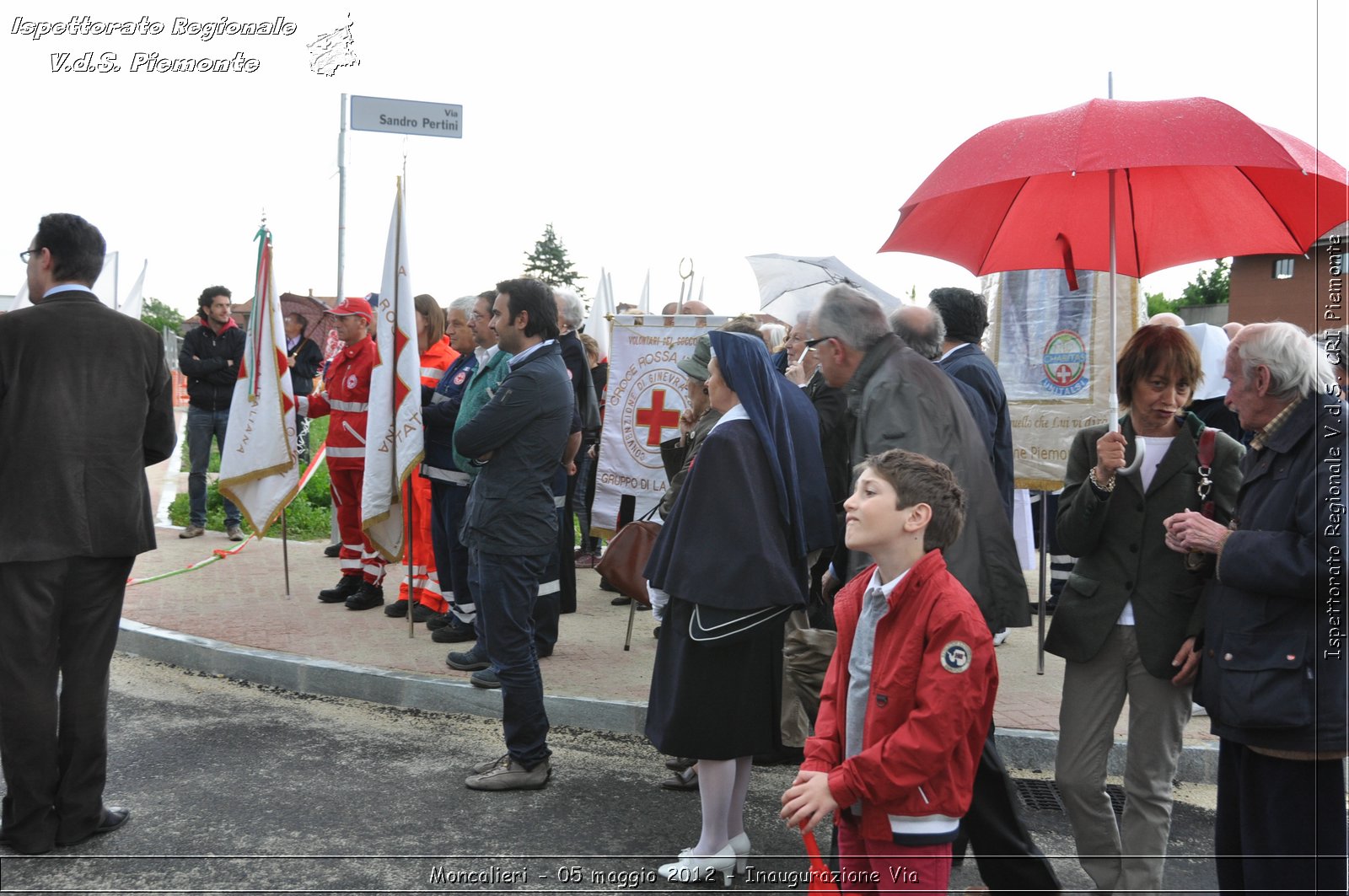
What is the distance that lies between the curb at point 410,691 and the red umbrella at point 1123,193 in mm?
2304

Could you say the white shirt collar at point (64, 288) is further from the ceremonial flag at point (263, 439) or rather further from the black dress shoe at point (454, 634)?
the ceremonial flag at point (263, 439)

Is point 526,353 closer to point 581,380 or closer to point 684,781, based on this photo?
point 684,781

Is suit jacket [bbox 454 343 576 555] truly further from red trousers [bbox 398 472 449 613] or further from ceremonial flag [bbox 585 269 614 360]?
ceremonial flag [bbox 585 269 614 360]

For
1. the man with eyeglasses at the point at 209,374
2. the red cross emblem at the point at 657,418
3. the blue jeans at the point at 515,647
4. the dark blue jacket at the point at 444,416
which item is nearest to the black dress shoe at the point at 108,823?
the blue jeans at the point at 515,647

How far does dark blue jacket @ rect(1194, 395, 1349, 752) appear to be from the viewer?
9.23 feet

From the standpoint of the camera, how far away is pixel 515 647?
468cm

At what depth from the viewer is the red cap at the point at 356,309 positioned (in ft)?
26.0

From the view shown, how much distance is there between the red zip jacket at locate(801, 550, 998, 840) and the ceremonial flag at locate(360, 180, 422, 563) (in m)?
4.38

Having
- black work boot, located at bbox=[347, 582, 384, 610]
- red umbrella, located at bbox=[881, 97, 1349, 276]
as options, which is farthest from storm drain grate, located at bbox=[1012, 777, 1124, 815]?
black work boot, located at bbox=[347, 582, 384, 610]

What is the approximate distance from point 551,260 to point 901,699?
9872cm

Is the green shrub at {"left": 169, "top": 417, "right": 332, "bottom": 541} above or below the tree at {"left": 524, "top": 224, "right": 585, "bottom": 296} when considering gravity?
below

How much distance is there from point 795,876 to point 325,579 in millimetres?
6226

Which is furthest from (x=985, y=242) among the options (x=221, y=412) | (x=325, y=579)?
(x=221, y=412)

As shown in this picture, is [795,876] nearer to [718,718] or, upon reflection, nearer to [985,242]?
[718,718]
